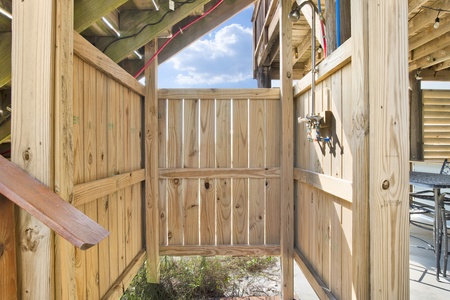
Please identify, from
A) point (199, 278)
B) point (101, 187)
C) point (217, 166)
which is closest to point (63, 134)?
point (101, 187)

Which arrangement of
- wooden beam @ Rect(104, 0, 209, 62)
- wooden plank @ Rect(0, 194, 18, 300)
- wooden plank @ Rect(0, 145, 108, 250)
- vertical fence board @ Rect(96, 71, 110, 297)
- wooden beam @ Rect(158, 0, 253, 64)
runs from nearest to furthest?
1. wooden plank @ Rect(0, 145, 108, 250)
2. wooden plank @ Rect(0, 194, 18, 300)
3. vertical fence board @ Rect(96, 71, 110, 297)
4. wooden beam @ Rect(104, 0, 209, 62)
5. wooden beam @ Rect(158, 0, 253, 64)

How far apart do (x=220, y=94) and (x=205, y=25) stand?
25.5 inches

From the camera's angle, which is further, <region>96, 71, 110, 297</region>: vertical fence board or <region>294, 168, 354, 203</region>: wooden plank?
<region>96, 71, 110, 297</region>: vertical fence board

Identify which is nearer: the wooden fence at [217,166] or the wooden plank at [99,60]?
the wooden plank at [99,60]

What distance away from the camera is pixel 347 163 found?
1279mm

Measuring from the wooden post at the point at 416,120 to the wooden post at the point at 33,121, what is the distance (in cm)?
623

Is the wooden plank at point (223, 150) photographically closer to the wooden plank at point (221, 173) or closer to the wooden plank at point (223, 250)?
the wooden plank at point (221, 173)

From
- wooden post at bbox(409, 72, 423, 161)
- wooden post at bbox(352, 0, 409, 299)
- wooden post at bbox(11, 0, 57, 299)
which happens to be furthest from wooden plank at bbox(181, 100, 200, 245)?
wooden post at bbox(409, 72, 423, 161)

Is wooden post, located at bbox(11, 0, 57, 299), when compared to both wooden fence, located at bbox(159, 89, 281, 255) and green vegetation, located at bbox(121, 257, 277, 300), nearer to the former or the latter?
wooden fence, located at bbox(159, 89, 281, 255)

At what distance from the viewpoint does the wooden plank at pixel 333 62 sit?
121 cm

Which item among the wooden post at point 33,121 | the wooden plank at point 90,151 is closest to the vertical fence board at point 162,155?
the wooden plank at point 90,151

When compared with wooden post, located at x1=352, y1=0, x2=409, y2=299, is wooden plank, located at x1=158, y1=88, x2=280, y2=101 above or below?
above

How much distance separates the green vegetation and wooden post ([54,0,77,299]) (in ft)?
5.01

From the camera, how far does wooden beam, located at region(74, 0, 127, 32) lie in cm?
129
